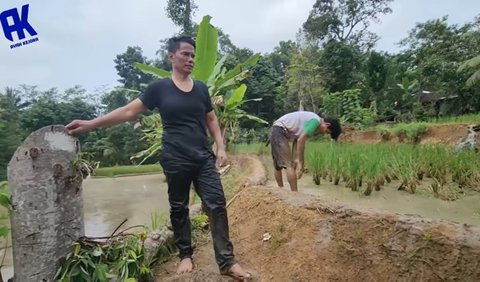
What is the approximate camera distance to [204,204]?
204 centimetres

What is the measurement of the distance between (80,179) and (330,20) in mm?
21247

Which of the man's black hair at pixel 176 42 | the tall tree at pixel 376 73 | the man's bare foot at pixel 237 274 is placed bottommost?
the man's bare foot at pixel 237 274

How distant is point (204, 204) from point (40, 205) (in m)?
0.80

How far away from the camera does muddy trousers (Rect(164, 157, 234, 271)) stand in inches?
78.3

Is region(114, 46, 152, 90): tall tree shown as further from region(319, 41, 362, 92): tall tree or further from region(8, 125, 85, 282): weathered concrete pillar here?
region(8, 125, 85, 282): weathered concrete pillar

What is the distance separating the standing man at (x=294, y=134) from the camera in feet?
11.6

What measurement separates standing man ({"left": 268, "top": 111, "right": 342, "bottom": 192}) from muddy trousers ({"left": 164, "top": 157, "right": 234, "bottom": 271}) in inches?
62.7

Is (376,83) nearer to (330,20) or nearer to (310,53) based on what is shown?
(310,53)

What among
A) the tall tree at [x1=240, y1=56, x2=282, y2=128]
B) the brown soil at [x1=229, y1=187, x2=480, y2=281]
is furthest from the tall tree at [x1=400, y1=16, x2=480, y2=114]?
the brown soil at [x1=229, y1=187, x2=480, y2=281]

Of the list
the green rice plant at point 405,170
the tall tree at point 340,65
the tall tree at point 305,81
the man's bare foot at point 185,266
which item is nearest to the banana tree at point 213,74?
the green rice plant at point 405,170

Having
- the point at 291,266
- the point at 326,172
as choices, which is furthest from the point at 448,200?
the point at 291,266

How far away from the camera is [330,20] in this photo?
21.1m

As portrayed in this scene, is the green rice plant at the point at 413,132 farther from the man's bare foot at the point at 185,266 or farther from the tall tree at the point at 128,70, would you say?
the tall tree at the point at 128,70

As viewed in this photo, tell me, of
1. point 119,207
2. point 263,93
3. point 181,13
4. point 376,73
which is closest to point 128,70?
point 181,13
